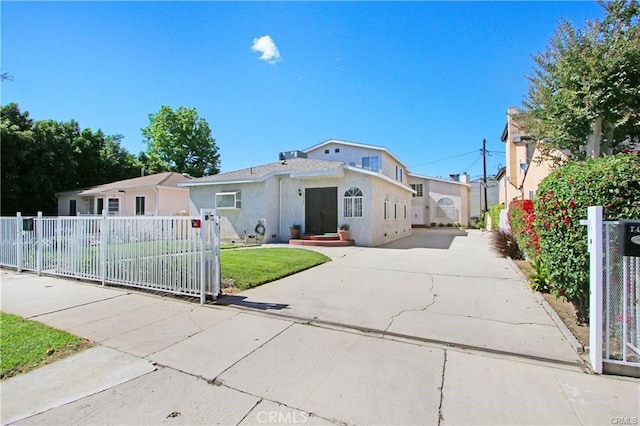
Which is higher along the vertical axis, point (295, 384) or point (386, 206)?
point (386, 206)

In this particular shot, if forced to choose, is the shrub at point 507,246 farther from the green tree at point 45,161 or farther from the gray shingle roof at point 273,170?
the green tree at point 45,161

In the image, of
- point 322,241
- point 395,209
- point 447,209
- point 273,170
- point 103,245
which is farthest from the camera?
point 447,209

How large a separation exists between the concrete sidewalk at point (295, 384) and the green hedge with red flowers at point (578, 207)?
1252mm

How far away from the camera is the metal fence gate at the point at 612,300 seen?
3.02m

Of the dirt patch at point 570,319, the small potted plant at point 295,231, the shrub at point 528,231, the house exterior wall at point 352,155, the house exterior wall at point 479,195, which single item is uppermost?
the house exterior wall at point 352,155

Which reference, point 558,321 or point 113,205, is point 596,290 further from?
point 113,205

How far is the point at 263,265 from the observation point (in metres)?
8.66

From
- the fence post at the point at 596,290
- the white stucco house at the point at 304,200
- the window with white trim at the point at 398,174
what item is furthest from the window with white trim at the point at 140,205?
the fence post at the point at 596,290

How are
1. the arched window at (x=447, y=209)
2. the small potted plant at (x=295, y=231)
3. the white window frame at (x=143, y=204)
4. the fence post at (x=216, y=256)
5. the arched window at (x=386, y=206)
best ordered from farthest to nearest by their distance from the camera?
1. the arched window at (x=447, y=209)
2. the white window frame at (x=143, y=204)
3. the arched window at (x=386, y=206)
4. the small potted plant at (x=295, y=231)
5. the fence post at (x=216, y=256)

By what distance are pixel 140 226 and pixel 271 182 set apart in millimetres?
10512

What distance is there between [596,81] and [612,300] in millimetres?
5023

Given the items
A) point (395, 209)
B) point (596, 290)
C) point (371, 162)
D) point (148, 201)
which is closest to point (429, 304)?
point (596, 290)

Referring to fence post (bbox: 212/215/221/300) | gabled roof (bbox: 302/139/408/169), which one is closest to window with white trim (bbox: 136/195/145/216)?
gabled roof (bbox: 302/139/408/169)

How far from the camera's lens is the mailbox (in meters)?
2.92
